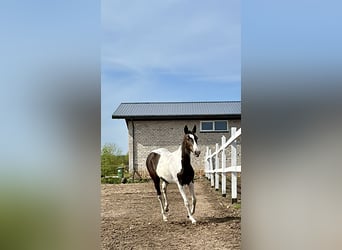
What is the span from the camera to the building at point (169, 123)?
52.7 inches

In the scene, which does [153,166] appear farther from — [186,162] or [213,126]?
[213,126]

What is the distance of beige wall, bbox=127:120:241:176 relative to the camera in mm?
1492

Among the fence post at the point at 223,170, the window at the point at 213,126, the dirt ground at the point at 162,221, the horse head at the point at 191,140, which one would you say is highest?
the window at the point at 213,126

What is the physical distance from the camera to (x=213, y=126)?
1625 millimetres

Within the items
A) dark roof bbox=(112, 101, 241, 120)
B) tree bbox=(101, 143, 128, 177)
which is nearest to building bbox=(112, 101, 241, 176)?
dark roof bbox=(112, 101, 241, 120)

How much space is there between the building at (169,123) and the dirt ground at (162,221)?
0.51ft

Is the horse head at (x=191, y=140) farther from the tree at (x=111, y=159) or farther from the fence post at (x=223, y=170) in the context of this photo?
the tree at (x=111, y=159)

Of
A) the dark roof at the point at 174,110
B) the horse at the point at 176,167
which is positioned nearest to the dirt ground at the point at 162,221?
the horse at the point at 176,167

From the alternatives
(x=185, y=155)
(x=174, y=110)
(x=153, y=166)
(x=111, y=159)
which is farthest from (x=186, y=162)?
(x=111, y=159)

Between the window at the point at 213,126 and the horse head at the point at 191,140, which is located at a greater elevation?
the window at the point at 213,126

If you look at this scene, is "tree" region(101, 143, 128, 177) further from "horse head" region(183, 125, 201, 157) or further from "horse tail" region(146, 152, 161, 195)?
"horse head" region(183, 125, 201, 157)

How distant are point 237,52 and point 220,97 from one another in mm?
202

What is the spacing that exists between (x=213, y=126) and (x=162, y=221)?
0.54 m
